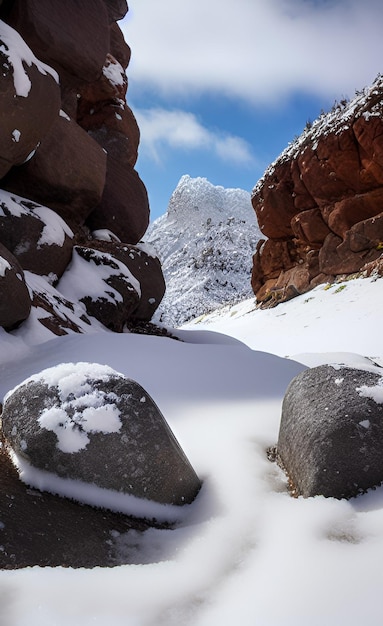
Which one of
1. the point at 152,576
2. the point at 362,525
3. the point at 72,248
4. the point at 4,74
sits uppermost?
the point at 4,74

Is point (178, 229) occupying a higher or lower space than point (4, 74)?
higher

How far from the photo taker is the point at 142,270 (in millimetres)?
10734

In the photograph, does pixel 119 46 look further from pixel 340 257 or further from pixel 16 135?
pixel 340 257

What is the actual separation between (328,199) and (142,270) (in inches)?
544

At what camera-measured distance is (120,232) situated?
12.0 metres

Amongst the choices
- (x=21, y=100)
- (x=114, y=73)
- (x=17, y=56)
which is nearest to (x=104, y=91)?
(x=114, y=73)

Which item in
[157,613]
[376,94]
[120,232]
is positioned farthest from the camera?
[376,94]

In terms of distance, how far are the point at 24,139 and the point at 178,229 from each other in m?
98.9

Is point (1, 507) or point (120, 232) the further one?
point (120, 232)

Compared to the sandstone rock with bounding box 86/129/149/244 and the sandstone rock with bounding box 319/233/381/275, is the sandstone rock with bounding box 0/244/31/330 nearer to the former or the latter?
the sandstone rock with bounding box 86/129/149/244

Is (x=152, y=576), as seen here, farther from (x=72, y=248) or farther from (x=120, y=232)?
(x=120, y=232)

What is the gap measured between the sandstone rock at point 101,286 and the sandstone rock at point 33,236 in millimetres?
362

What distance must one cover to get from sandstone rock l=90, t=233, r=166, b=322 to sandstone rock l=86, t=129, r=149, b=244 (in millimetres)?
924

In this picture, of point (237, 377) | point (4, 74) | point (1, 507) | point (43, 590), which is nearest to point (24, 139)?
point (4, 74)
